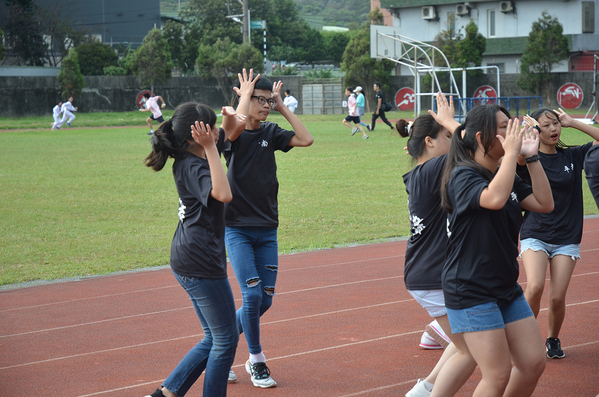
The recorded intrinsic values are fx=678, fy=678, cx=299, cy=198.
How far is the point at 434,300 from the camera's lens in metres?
3.73

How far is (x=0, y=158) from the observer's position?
19766 millimetres

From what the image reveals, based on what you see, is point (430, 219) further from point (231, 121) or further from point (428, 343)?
point (428, 343)

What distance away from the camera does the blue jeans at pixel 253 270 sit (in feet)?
15.0

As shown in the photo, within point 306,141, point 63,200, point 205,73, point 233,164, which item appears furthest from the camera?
point 205,73

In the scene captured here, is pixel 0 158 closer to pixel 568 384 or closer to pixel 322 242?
pixel 322 242

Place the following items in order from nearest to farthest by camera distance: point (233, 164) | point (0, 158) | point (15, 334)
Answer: point (233, 164)
point (15, 334)
point (0, 158)

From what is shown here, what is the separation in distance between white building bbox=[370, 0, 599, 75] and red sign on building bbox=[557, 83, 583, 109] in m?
2.99

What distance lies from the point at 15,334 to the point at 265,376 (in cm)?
271

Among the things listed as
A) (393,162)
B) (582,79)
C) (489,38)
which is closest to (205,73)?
(489,38)

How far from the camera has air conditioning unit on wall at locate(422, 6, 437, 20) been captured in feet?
158

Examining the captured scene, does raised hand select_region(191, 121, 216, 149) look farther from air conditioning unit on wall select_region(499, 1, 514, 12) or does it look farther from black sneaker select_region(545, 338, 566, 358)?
air conditioning unit on wall select_region(499, 1, 514, 12)

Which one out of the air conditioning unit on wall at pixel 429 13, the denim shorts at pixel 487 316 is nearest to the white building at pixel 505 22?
the air conditioning unit on wall at pixel 429 13

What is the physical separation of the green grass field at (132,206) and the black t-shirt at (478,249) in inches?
42.2

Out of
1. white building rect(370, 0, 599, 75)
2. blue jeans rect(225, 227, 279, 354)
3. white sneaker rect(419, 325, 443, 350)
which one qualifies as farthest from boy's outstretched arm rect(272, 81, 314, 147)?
white building rect(370, 0, 599, 75)
